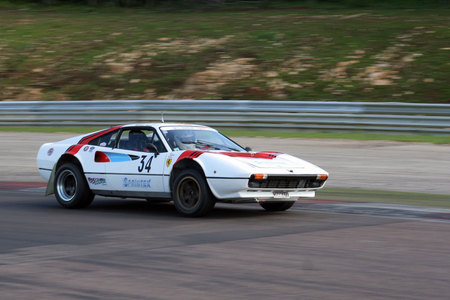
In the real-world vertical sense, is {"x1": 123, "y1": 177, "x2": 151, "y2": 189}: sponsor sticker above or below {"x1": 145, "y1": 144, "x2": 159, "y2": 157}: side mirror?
below

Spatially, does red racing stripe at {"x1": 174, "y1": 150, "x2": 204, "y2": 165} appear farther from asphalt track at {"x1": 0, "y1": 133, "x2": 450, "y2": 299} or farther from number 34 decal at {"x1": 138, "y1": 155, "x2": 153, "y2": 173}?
asphalt track at {"x1": 0, "y1": 133, "x2": 450, "y2": 299}

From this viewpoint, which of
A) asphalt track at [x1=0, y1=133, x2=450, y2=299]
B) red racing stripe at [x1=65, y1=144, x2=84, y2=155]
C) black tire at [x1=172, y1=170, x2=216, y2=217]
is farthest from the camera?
red racing stripe at [x1=65, y1=144, x2=84, y2=155]

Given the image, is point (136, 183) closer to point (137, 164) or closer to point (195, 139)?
point (137, 164)

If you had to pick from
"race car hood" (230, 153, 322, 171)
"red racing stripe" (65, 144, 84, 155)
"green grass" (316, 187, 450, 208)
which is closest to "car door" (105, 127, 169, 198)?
"red racing stripe" (65, 144, 84, 155)

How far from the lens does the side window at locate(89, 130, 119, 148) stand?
10898mm

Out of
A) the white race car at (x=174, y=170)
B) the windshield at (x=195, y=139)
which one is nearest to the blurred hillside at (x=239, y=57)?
the windshield at (x=195, y=139)

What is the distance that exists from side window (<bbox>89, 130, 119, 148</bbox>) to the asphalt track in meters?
0.91

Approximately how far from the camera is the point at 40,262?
693 centimetres

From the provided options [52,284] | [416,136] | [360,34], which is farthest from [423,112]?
[52,284]

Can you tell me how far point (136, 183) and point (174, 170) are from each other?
0.70 meters

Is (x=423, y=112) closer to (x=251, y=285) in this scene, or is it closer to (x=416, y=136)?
(x=416, y=136)

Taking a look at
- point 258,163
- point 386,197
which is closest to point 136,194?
point 258,163

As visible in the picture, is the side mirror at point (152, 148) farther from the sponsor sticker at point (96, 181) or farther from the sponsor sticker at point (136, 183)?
the sponsor sticker at point (96, 181)

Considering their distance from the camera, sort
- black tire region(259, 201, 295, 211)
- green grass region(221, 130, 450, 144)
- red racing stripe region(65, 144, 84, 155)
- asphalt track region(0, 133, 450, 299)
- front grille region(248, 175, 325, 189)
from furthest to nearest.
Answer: green grass region(221, 130, 450, 144) → red racing stripe region(65, 144, 84, 155) → black tire region(259, 201, 295, 211) → front grille region(248, 175, 325, 189) → asphalt track region(0, 133, 450, 299)
